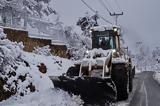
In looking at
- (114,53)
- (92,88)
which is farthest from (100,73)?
(114,53)

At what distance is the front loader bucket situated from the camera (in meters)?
14.8

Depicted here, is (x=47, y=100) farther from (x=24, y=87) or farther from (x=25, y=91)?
(x=24, y=87)

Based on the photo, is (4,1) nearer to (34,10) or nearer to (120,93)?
(34,10)

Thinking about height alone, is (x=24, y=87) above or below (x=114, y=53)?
below

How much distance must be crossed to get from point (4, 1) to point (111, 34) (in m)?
20.4

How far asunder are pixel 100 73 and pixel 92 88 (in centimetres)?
166

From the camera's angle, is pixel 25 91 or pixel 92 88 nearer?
pixel 92 88

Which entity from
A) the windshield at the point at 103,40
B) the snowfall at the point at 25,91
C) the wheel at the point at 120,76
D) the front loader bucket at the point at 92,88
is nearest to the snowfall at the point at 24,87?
the snowfall at the point at 25,91

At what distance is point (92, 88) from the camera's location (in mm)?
14930

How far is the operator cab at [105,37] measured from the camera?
751 inches

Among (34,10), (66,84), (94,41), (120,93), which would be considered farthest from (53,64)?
(34,10)

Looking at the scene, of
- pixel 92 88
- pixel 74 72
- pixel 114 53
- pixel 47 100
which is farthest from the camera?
pixel 114 53

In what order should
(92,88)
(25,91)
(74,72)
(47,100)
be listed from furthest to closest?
(74,72) < (25,91) < (92,88) < (47,100)

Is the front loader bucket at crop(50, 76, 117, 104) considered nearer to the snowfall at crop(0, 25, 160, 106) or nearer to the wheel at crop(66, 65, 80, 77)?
the snowfall at crop(0, 25, 160, 106)
